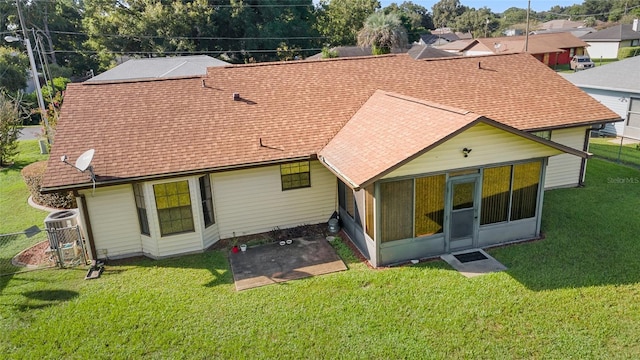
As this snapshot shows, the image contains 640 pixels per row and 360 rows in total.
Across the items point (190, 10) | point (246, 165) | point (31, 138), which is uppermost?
point (190, 10)

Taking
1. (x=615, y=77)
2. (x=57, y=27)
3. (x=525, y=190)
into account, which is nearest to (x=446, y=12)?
(x=57, y=27)

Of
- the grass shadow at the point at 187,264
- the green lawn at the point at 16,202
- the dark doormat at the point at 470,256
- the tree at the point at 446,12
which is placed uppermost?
the tree at the point at 446,12

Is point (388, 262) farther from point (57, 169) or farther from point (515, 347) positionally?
point (57, 169)

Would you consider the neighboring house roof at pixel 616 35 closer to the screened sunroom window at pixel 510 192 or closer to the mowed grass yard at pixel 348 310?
the mowed grass yard at pixel 348 310

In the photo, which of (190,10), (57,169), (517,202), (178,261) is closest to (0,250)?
(57,169)

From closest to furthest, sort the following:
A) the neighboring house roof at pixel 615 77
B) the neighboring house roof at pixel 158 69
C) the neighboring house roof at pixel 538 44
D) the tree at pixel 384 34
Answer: the neighboring house roof at pixel 615 77, the neighboring house roof at pixel 158 69, the tree at pixel 384 34, the neighboring house roof at pixel 538 44

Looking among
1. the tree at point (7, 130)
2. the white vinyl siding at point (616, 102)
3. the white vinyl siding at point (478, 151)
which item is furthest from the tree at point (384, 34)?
the white vinyl siding at point (478, 151)

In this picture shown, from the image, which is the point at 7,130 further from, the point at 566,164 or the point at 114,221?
the point at 566,164
